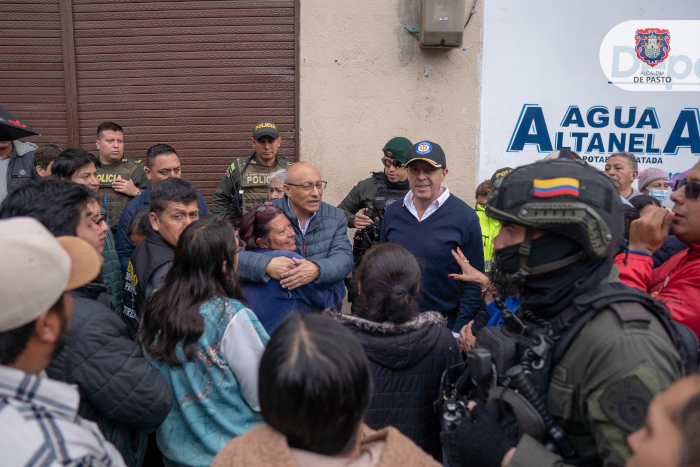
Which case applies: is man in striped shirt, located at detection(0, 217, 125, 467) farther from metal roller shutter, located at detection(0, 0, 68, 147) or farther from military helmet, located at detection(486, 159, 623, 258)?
metal roller shutter, located at detection(0, 0, 68, 147)

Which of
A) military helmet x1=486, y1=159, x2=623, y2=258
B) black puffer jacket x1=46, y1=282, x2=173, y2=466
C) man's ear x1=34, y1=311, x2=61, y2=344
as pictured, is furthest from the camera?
black puffer jacket x1=46, y1=282, x2=173, y2=466

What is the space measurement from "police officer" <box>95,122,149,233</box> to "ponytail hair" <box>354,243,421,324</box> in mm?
3586

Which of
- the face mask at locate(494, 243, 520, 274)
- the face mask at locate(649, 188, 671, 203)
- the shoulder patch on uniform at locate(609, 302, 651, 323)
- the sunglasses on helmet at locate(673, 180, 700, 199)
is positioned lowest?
the face mask at locate(649, 188, 671, 203)

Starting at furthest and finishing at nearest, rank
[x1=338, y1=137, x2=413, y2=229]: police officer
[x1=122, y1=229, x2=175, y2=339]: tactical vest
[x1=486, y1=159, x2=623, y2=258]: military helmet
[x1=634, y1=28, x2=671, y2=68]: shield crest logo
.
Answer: [x1=634, y1=28, x2=671, y2=68]: shield crest logo < [x1=338, y1=137, x2=413, y2=229]: police officer < [x1=122, y1=229, x2=175, y2=339]: tactical vest < [x1=486, y1=159, x2=623, y2=258]: military helmet

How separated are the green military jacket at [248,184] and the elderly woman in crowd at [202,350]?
326 cm

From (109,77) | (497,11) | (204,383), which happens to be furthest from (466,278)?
(109,77)

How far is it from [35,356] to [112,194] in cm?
425

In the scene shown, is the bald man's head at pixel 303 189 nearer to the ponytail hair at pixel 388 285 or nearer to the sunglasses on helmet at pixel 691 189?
the ponytail hair at pixel 388 285

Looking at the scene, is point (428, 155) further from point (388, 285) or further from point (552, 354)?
point (552, 354)

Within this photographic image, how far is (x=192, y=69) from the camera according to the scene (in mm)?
6027

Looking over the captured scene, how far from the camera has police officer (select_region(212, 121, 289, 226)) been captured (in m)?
5.44

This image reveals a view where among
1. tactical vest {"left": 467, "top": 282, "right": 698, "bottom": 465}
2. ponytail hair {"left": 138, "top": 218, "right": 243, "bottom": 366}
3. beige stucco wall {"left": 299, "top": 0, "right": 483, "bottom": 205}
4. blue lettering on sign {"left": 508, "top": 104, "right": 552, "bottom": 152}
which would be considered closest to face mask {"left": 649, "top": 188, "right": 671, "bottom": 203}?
blue lettering on sign {"left": 508, "top": 104, "right": 552, "bottom": 152}

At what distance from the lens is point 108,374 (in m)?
1.87

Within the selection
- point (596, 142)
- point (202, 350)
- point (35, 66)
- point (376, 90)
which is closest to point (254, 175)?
point (376, 90)
